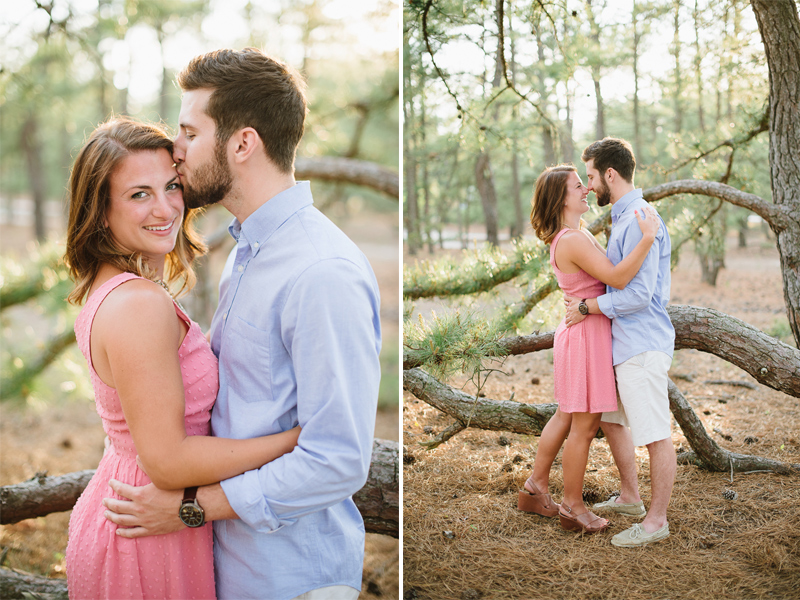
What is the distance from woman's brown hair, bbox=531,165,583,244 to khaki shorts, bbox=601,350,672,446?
42 centimetres

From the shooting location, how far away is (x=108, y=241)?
4.02 ft

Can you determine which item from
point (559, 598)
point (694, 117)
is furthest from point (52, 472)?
point (694, 117)

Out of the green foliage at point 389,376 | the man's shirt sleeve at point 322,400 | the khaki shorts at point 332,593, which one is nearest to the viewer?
the man's shirt sleeve at point 322,400

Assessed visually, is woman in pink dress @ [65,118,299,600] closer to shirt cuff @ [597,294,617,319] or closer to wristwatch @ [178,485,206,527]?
wristwatch @ [178,485,206,527]

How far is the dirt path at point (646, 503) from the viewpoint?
152cm

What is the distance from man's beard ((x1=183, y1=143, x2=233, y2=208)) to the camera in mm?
1215

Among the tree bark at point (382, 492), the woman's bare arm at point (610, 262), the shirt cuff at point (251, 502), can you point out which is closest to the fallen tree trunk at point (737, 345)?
the woman's bare arm at point (610, 262)

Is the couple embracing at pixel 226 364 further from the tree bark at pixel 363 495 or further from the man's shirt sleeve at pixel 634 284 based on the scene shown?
the man's shirt sleeve at pixel 634 284

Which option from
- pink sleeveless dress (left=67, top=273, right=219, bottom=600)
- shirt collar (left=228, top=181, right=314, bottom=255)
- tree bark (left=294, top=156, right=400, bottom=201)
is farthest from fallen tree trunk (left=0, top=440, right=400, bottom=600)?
tree bark (left=294, top=156, right=400, bottom=201)

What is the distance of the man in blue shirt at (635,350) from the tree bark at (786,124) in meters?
0.41

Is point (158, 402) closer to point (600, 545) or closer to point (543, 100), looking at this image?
point (600, 545)

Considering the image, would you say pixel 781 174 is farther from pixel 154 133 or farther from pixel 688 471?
pixel 154 133

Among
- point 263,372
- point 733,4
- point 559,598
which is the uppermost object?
point 733,4

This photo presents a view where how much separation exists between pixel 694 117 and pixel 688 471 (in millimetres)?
1012
